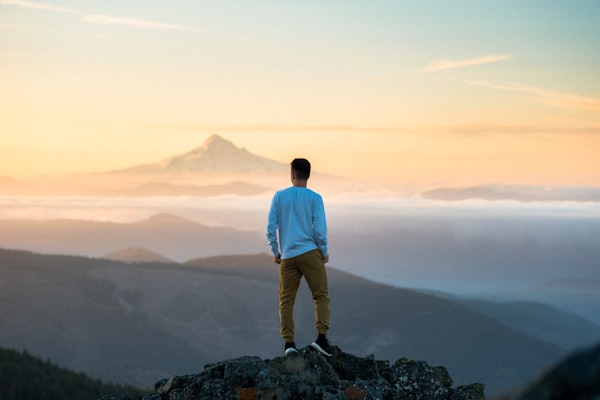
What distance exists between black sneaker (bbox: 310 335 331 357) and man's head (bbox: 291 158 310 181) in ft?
9.20

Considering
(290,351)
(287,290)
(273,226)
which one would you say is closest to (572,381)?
(290,351)

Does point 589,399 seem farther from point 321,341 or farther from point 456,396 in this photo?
point 321,341

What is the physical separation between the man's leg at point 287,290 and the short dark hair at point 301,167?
1450mm

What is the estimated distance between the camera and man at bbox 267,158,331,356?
14836mm

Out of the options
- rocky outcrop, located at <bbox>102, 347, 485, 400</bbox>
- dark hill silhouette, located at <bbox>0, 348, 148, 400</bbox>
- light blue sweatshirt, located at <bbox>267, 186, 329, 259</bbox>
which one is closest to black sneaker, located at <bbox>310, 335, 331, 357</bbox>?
rocky outcrop, located at <bbox>102, 347, 485, 400</bbox>

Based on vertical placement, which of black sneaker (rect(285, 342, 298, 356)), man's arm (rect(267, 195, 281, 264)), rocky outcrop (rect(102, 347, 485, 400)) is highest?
man's arm (rect(267, 195, 281, 264))

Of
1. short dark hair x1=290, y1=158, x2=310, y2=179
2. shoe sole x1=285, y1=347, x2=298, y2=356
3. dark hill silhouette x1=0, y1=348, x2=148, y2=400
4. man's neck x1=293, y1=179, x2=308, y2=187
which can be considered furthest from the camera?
dark hill silhouette x1=0, y1=348, x2=148, y2=400

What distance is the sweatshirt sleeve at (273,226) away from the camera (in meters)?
15.1

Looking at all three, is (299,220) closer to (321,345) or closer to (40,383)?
(321,345)

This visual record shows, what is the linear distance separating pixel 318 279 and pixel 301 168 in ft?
6.35

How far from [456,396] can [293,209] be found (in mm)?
4113

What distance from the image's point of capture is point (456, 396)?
13.8 metres

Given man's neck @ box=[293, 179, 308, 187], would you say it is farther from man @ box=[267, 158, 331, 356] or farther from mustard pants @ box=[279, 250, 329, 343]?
mustard pants @ box=[279, 250, 329, 343]

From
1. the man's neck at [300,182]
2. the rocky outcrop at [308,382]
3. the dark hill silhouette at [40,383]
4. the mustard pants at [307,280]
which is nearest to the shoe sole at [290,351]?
the rocky outcrop at [308,382]
